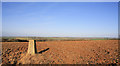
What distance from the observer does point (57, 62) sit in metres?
8.23

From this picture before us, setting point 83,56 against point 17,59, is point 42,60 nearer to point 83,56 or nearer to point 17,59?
point 17,59

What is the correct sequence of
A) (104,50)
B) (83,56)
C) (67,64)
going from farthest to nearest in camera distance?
A: 1. (104,50)
2. (83,56)
3. (67,64)

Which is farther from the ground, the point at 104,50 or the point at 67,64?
the point at 104,50

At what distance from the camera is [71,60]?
8.41m

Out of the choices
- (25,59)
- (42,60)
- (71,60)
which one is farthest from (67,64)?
(25,59)

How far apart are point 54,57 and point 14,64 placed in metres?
3.49

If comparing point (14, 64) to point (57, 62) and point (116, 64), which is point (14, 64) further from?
point (116, 64)

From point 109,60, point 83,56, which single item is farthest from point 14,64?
point 109,60

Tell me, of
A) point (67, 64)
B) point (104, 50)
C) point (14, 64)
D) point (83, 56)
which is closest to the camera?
point (67, 64)

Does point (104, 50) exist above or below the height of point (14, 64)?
above

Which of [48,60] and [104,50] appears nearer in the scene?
[48,60]

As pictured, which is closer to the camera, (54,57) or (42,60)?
(42,60)

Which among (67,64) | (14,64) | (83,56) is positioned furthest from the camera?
(83,56)

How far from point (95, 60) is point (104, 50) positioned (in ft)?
8.50
